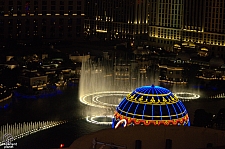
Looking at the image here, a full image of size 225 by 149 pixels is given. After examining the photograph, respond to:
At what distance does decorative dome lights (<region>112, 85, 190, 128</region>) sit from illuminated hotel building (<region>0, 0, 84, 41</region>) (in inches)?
1260

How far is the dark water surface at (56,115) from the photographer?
902 inches

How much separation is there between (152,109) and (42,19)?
34.5 meters

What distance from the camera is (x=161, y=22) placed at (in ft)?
182

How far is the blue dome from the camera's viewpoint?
2203cm

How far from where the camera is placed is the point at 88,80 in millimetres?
36938

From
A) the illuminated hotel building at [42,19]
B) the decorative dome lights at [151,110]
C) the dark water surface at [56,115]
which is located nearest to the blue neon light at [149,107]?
the decorative dome lights at [151,110]

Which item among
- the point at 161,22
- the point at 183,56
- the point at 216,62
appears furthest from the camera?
the point at 161,22

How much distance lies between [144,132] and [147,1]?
42.8 metres

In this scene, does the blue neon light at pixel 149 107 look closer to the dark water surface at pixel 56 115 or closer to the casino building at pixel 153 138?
the dark water surface at pixel 56 115

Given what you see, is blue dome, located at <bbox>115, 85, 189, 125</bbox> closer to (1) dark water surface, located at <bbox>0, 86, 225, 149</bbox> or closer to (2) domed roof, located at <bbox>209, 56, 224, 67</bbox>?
(1) dark water surface, located at <bbox>0, 86, 225, 149</bbox>

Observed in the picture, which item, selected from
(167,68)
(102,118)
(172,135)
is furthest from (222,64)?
(172,135)

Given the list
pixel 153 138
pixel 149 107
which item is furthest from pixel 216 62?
pixel 153 138

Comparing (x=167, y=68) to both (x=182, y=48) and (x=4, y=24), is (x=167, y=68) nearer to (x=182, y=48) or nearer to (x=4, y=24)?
(x=182, y=48)

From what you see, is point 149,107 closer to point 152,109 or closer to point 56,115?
point 152,109
